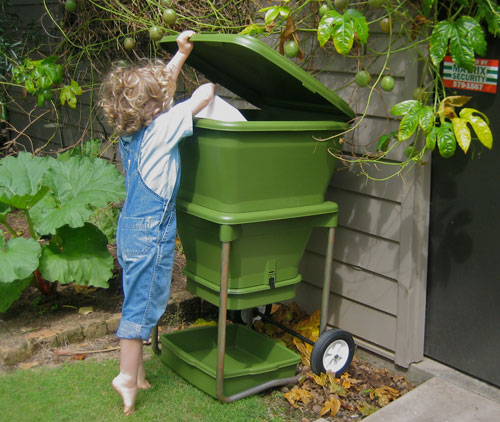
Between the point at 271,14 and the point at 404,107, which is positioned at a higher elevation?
the point at 271,14

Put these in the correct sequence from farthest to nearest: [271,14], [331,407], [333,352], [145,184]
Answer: [333,352]
[331,407]
[271,14]
[145,184]

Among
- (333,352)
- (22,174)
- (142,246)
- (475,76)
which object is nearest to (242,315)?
(333,352)

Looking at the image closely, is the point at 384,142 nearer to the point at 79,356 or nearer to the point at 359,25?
the point at 359,25

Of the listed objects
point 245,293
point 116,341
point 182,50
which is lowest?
point 116,341

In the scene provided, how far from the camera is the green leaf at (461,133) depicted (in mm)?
2492

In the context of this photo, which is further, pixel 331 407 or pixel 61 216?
pixel 61 216

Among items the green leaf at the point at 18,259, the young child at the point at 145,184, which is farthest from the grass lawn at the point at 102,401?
the green leaf at the point at 18,259

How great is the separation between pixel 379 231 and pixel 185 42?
1304 mm

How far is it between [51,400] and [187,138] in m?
1.32

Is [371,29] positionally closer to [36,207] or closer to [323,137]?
[323,137]

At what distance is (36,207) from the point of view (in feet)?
11.5

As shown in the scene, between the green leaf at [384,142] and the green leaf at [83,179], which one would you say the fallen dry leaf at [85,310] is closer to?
the green leaf at [83,179]

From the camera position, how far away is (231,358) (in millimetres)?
3291

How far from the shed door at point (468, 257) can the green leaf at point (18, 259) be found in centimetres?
193
